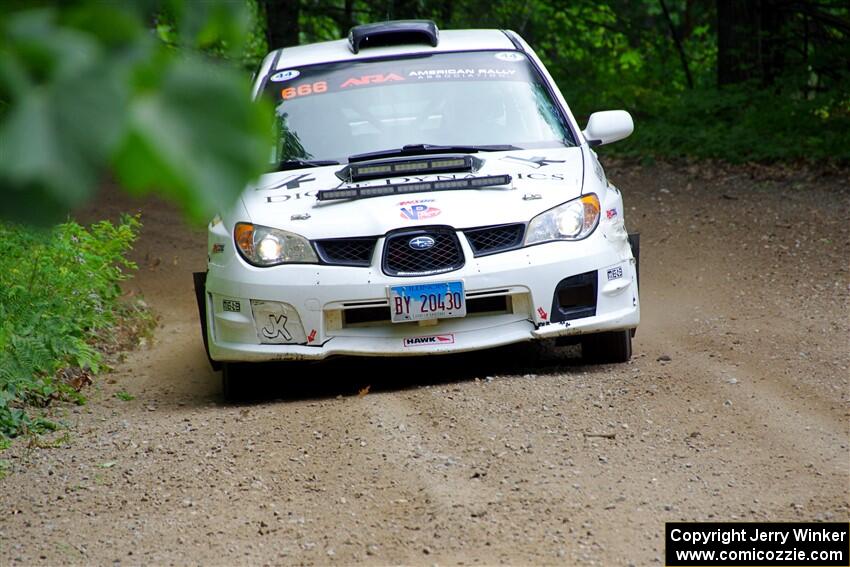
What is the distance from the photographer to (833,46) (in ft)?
49.5

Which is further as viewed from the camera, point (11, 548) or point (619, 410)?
point (619, 410)

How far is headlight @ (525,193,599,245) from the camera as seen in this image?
19.5ft

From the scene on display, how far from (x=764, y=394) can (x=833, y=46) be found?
35.6ft

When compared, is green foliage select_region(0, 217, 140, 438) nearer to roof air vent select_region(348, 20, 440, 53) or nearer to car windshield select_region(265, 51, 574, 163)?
car windshield select_region(265, 51, 574, 163)

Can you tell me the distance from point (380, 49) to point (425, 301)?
2.54m

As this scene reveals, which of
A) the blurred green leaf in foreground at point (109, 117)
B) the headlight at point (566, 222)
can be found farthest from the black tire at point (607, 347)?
the blurred green leaf in foreground at point (109, 117)

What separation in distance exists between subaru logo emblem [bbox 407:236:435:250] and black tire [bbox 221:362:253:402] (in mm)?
1257

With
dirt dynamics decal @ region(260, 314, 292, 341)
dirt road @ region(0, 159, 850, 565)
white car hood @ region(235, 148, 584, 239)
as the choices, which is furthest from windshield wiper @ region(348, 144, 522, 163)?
dirt road @ region(0, 159, 850, 565)

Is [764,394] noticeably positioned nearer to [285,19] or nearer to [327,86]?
[327,86]

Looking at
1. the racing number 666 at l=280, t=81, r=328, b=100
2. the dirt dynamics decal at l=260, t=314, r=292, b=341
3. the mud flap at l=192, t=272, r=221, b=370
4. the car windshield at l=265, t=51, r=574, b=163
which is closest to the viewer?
the dirt dynamics decal at l=260, t=314, r=292, b=341

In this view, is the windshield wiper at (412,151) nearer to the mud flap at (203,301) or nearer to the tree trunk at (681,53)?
the mud flap at (203,301)

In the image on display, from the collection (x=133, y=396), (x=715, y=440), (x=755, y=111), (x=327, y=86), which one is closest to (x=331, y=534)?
(x=715, y=440)

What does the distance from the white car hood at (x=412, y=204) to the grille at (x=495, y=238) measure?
1.9 inches

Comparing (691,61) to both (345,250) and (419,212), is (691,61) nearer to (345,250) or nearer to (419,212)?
(419,212)
